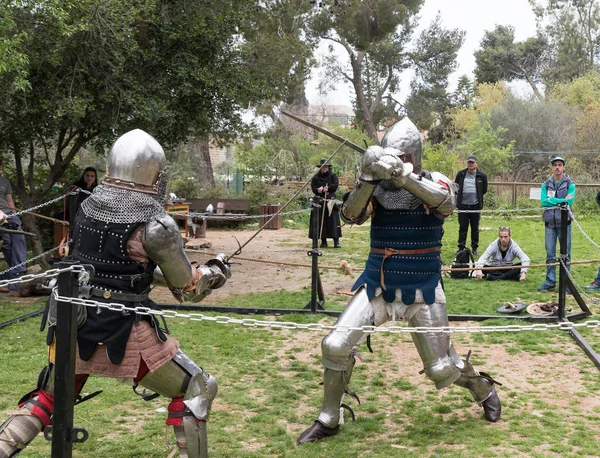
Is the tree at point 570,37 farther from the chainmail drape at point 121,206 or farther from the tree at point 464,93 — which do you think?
the chainmail drape at point 121,206

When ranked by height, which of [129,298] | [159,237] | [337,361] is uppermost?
[159,237]

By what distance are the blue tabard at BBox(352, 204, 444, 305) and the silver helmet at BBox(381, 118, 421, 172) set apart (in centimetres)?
30

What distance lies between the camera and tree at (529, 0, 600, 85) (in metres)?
37.3

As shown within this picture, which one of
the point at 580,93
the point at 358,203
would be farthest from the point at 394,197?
the point at 580,93

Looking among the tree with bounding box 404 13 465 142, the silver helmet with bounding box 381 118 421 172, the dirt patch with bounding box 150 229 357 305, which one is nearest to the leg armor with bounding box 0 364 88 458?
the silver helmet with bounding box 381 118 421 172

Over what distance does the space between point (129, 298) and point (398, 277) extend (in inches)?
61.2

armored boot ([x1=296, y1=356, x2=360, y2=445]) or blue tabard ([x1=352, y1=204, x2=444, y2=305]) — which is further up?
blue tabard ([x1=352, y1=204, x2=444, y2=305])

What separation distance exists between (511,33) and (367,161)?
40769 millimetres

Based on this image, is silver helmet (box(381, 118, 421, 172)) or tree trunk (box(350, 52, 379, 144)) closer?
silver helmet (box(381, 118, 421, 172))

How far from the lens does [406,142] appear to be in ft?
12.6

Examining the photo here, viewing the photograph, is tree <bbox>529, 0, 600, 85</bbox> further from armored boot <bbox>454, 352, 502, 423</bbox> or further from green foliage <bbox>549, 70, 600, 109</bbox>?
armored boot <bbox>454, 352, 502, 423</bbox>

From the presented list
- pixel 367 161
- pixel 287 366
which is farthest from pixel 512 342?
pixel 367 161

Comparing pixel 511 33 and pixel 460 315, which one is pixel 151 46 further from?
pixel 511 33

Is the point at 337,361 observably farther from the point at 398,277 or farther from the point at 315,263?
the point at 315,263
